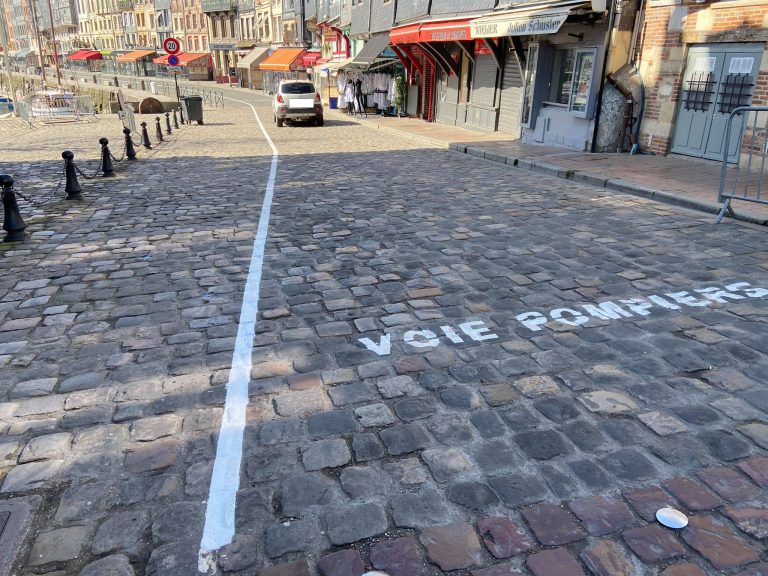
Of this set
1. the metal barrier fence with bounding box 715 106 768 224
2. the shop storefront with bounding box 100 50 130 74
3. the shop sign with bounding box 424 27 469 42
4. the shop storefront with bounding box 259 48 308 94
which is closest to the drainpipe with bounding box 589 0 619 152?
the metal barrier fence with bounding box 715 106 768 224

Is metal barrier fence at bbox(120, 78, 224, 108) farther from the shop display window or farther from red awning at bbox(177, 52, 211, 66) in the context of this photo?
the shop display window

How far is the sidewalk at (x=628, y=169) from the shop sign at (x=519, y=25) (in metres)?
2.83

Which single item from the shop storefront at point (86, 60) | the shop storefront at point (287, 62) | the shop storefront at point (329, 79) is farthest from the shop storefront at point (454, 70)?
the shop storefront at point (86, 60)

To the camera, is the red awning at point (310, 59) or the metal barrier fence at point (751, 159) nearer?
the metal barrier fence at point (751, 159)

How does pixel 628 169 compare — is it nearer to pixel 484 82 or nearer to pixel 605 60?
pixel 605 60

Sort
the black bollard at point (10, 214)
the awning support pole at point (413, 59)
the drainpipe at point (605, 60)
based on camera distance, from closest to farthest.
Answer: the black bollard at point (10, 214) < the drainpipe at point (605, 60) < the awning support pole at point (413, 59)

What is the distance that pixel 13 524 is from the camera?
2506 mm

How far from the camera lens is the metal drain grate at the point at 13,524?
7.66 feet

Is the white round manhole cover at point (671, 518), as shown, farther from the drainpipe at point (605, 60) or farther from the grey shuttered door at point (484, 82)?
the grey shuttered door at point (484, 82)

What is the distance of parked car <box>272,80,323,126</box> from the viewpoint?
22625 mm

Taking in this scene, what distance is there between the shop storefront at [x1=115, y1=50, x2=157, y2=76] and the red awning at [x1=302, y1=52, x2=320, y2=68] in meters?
42.4

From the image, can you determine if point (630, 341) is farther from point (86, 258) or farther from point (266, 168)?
point (266, 168)

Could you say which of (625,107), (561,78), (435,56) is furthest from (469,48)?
(625,107)

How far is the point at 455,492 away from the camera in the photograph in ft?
8.80
